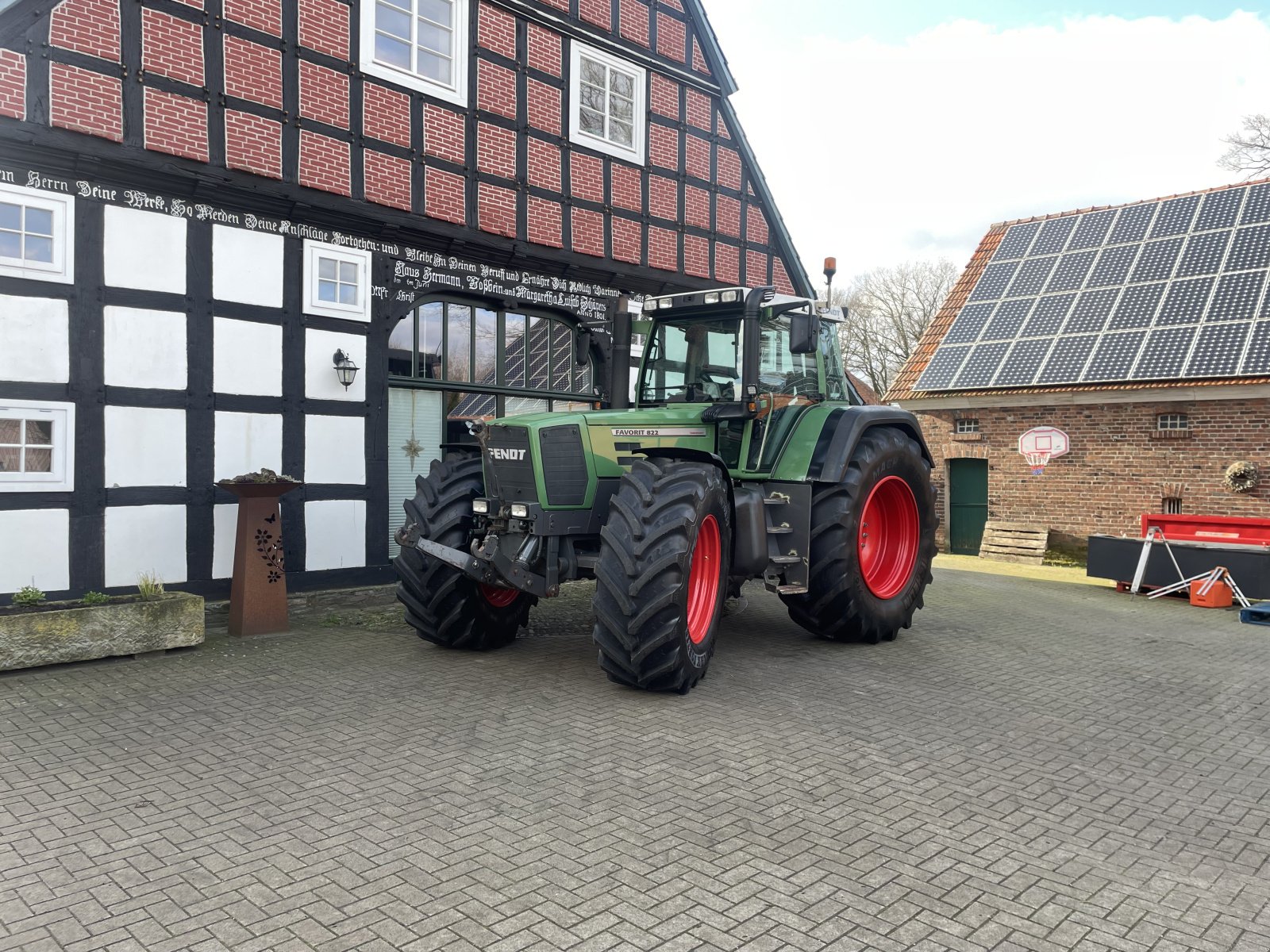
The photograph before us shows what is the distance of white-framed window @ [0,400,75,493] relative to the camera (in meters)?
7.17

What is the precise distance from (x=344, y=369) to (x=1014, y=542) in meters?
11.0

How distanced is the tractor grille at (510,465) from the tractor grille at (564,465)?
0.10m

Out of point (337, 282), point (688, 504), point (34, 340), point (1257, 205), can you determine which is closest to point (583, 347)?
point (688, 504)

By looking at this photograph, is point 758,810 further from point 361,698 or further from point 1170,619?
point 1170,619

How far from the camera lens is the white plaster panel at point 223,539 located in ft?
27.1

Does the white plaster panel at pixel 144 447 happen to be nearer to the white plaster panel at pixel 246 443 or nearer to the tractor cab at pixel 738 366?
the white plaster panel at pixel 246 443

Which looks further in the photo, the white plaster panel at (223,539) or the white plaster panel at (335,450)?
the white plaster panel at (335,450)

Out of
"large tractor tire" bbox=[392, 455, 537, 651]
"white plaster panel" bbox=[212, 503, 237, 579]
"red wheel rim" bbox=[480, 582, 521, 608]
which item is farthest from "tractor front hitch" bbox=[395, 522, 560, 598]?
"white plaster panel" bbox=[212, 503, 237, 579]

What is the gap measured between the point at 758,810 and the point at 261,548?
5371 mm

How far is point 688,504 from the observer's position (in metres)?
5.43

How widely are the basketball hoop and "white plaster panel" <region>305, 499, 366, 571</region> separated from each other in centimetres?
1080

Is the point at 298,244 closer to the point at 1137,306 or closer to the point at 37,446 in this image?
the point at 37,446

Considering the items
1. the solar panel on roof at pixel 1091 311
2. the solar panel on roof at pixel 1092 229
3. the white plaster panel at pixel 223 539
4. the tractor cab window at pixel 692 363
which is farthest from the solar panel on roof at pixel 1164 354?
the white plaster panel at pixel 223 539

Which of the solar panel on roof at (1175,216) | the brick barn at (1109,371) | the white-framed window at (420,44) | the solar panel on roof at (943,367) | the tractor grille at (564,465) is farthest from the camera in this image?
the solar panel on roof at (943,367)
